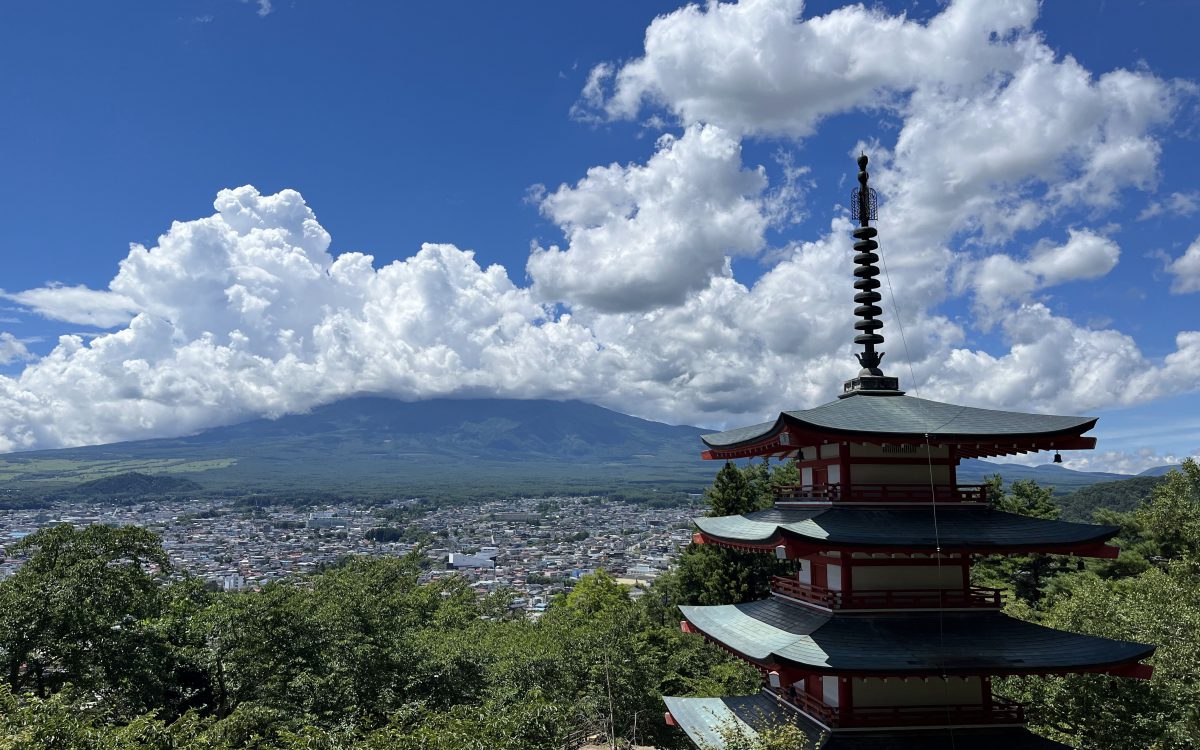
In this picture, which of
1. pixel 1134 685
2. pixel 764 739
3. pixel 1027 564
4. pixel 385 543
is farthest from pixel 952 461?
pixel 385 543

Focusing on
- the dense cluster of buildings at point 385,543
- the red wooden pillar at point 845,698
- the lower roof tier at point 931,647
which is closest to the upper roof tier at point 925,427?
the lower roof tier at point 931,647

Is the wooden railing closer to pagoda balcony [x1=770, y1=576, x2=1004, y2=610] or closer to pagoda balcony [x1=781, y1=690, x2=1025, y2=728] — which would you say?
pagoda balcony [x1=770, y1=576, x2=1004, y2=610]

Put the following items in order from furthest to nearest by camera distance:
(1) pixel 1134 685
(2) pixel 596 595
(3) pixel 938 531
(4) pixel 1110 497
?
(4) pixel 1110 497
(2) pixel 596 595
(1) pixel 1134 685
(3) pixel 938 531

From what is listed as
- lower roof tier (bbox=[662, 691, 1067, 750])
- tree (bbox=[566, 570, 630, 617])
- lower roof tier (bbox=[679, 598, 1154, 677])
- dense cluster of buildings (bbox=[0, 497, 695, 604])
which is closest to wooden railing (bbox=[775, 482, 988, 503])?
lower roof tier (bbox=[679, 598, 1154, 677])

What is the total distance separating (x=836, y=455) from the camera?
16016mm

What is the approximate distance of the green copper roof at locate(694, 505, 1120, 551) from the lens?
14062 millimetres

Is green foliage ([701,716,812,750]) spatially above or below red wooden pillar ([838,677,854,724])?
below

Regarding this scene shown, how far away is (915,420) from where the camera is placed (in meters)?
15.5

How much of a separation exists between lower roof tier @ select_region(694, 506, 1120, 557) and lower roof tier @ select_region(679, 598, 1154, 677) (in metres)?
1.73

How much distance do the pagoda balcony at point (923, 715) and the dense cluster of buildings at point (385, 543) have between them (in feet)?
219

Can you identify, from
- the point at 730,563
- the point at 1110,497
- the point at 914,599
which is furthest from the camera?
the point at 1110,497

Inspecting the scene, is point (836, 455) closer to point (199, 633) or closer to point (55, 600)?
point (55, 600)

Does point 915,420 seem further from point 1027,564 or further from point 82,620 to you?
point 1027,564

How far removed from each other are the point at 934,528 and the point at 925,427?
203 centimetres
